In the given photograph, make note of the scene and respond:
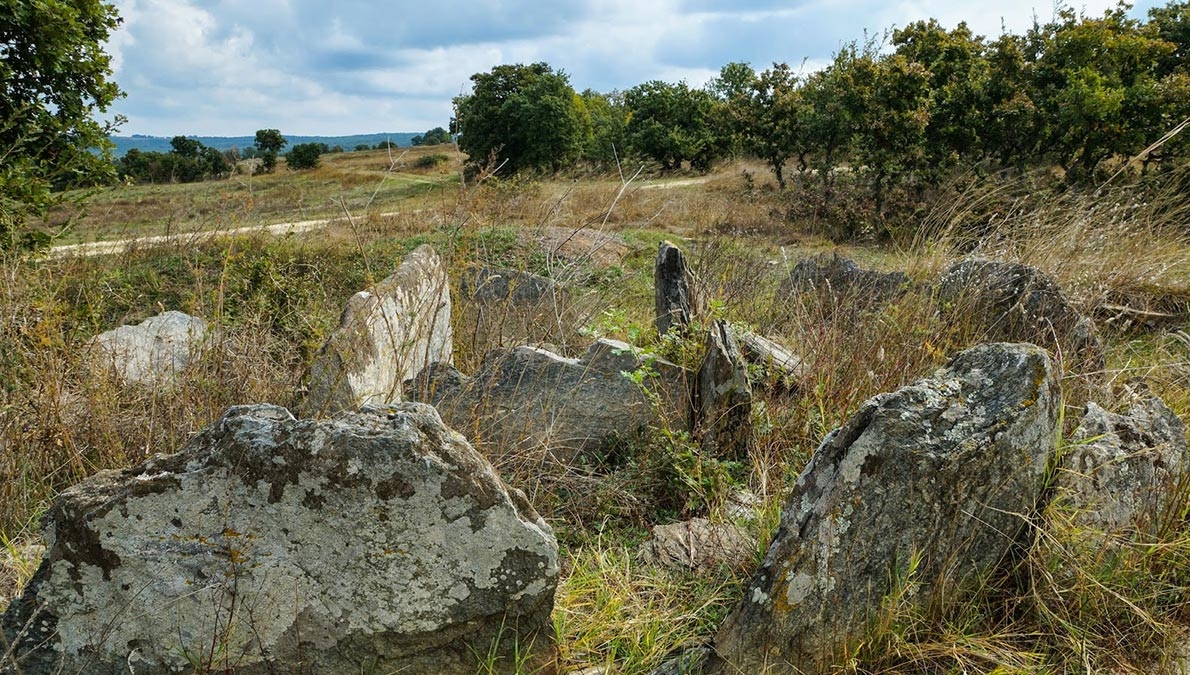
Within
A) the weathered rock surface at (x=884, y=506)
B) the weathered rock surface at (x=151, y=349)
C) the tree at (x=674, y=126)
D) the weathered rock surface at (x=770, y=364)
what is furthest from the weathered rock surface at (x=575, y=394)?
the tree at (x=674, y=126)

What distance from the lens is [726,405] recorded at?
3.53m

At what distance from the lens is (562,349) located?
14.5ft

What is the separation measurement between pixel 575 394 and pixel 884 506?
182 centimetres

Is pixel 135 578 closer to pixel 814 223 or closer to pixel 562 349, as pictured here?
pixel 562 349

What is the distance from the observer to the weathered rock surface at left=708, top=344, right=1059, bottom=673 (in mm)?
2146

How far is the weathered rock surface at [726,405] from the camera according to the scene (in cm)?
350

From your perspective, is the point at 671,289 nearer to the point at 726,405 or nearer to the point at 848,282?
the point at 726,405

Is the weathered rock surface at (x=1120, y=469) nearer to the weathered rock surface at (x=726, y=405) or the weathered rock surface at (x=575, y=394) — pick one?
the weathered rock surface at (x=726, y=405)

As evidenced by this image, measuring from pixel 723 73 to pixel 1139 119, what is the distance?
82.4 feet

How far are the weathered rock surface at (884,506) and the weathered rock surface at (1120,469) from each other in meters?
0.44

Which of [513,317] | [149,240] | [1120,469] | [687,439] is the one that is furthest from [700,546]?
[149,240]

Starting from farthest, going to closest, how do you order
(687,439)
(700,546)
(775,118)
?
(775,118) → (687,439) → (700,546)

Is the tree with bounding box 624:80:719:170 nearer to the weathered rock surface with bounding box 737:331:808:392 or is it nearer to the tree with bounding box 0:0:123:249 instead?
the tree with bounding box 0:0:123:249

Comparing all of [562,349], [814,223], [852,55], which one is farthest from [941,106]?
[562,349]
